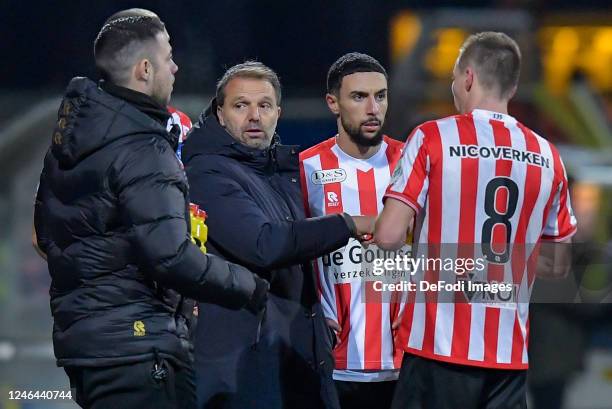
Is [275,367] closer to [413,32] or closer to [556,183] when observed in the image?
[556,183]

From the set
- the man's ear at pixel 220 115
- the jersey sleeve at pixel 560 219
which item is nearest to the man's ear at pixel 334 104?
the man's ear at pixel 220 115

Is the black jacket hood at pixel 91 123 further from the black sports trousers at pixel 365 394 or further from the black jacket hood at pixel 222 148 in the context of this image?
the black sports trousers at pixel 365 394

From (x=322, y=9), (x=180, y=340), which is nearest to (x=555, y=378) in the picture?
(x=180, y=340)

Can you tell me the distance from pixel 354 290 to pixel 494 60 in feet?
3.01

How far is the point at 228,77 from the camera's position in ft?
11.2

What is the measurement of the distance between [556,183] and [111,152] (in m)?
1.32

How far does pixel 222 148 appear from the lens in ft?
10.6

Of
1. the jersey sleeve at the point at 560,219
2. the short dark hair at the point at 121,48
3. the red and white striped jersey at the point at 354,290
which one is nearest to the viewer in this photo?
the short dark hair at the point at 121,48

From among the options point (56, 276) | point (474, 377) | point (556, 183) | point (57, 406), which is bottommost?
point (57, 406)

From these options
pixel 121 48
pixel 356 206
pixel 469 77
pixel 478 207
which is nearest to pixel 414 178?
pixel 478 207

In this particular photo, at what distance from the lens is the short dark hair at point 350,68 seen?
12.1ft

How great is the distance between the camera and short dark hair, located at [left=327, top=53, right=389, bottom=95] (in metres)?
3.68

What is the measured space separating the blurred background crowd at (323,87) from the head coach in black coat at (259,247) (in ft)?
5.79

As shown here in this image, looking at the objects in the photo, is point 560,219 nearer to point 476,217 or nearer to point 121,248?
point 476,217
